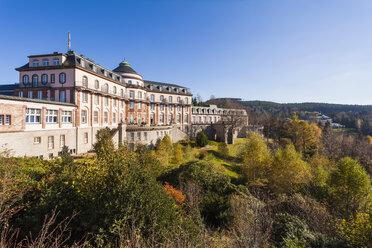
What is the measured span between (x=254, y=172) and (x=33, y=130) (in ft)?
92.4

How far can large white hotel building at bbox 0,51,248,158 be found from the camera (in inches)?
694

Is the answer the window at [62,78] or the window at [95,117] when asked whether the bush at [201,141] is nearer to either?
the window at [95,117]

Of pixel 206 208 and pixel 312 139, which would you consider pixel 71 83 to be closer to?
pixel 206 208

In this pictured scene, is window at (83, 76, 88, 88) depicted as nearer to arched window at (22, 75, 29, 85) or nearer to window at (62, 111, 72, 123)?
window at (62, 111, 72, 123)

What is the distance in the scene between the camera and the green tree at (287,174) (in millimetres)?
18625

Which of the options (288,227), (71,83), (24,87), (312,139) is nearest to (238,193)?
(288,227)

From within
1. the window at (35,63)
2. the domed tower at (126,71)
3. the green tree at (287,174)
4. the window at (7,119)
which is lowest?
the green tree at (287,174)

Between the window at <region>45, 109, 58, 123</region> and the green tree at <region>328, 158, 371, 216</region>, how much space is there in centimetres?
3095

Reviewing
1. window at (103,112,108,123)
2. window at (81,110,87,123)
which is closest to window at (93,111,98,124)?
window at (81,110,87,123)

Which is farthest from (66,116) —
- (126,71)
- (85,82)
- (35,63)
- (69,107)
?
(126,71)

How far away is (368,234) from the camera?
7.27 m

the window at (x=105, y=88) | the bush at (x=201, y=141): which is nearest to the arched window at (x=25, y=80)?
the window at (x=105, y=88)

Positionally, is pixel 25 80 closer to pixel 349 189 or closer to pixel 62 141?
pixel 62 141

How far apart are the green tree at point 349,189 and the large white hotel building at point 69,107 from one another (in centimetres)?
2574
